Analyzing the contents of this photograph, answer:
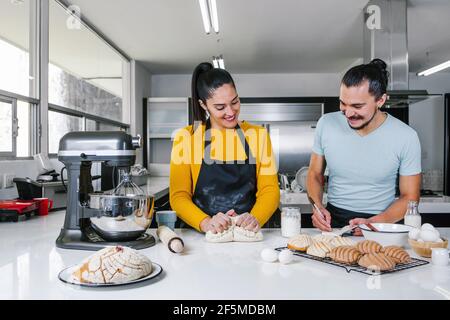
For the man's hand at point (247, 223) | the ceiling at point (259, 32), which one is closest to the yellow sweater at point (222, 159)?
the man's hand at point (247, 223)

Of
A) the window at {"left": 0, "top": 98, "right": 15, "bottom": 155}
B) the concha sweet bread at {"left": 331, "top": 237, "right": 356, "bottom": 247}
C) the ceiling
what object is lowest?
the concha sweet bread at {"left": 331, "top": 237, "right": 356, "bottom": 247}

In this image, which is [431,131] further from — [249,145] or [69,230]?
[69,230]

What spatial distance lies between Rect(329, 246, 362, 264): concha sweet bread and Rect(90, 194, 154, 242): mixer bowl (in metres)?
0.55

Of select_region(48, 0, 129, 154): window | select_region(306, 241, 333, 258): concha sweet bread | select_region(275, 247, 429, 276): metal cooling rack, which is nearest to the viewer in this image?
select_region(275, 247, 429, 276): metal cooling rack

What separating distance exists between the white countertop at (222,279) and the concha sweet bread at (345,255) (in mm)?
26

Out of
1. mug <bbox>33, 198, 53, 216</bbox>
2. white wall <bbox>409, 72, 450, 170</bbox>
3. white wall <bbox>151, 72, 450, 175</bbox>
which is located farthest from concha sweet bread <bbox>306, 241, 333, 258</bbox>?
white wall <bbox>409, 72, 450, 170</bbox>

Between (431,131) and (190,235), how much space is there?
6.27 m

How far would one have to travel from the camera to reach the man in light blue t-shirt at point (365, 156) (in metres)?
1.57

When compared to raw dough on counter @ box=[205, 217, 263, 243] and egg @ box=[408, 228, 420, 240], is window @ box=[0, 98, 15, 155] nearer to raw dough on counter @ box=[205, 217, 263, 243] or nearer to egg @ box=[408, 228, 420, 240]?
raw dough on counter @ box=[205, 217, 263, 243]

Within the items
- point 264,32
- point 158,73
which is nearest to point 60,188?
point 264,32

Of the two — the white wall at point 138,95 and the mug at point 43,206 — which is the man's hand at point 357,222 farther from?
the white wall at point 138,95

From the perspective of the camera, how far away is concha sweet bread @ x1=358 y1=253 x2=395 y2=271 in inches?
35.6

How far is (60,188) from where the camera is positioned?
2.28 meters

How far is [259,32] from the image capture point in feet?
14.6
